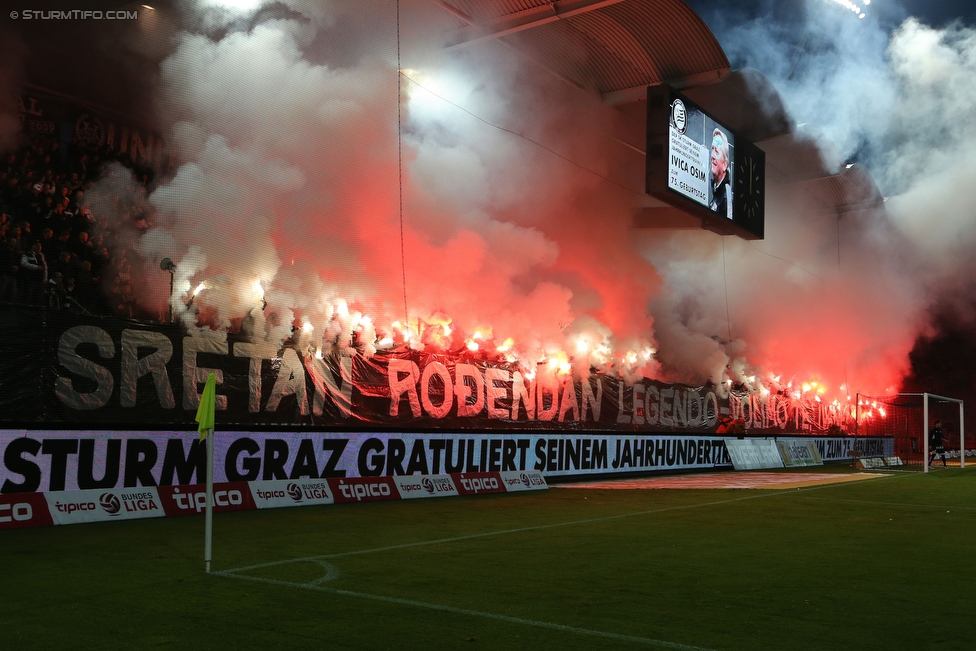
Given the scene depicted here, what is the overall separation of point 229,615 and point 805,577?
169 inches

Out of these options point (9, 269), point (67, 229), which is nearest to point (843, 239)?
point (67, 229)

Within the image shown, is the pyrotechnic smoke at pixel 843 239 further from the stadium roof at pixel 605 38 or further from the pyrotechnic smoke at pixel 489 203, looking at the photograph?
the stadium roof at pixel 605 38

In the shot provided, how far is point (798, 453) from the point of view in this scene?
27.2 meters

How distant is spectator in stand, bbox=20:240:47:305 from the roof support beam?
1085 cm

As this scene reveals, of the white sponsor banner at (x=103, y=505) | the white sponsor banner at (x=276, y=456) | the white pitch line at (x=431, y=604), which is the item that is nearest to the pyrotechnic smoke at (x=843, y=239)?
the white sponsor banner at (x=276, y=456)

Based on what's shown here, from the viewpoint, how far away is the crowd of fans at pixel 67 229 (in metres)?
12.0

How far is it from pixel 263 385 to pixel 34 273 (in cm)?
355

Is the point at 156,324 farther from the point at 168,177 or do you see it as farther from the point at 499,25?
the point at 499,25

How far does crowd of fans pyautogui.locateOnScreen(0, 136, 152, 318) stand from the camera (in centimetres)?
1196

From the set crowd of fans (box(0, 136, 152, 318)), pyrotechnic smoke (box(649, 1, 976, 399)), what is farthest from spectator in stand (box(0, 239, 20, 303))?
pyrotechnic smoke (box(649, 1, 976, 399))

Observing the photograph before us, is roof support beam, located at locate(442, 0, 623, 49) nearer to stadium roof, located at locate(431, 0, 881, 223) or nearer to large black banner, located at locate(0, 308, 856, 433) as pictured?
stadium roof, located at locate(431, 0, 881, 223)

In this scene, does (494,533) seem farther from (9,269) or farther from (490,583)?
(9,269)

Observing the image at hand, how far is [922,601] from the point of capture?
578 cm

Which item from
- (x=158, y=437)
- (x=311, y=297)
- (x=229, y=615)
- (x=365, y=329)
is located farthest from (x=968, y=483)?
(x=229, y=615)
